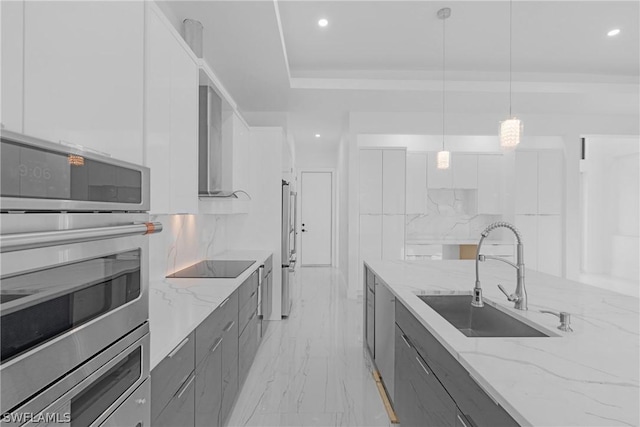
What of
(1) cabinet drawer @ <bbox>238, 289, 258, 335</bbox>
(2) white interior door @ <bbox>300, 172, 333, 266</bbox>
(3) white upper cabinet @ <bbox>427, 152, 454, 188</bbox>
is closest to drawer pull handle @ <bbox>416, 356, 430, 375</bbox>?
(1) cabinet drawer @ <bbox>238, 289, 258, 335</bbox>

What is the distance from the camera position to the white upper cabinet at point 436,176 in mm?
5633

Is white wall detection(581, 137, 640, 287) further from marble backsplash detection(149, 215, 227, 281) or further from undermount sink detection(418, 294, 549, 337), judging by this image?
marble backsplash detection(149, 215, 227, 281)

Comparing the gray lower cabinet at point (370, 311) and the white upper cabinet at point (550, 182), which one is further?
the white upper cabinet at point (550, 182)

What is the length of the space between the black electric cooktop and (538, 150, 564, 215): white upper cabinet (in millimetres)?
4755

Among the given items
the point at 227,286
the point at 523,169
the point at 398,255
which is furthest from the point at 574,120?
the point at 227,286

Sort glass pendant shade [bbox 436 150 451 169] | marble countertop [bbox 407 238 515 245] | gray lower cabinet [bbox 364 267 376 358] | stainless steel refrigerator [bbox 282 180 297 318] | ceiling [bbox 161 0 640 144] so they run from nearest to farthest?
gray lower cabinet [bbox 364 267 376 358] → ceiling [bbox 161 0 640 144] → glass pendant shade [bbox 436 150 451 169] → stainless steel refrigerator [bbox 282 180 297 318] → marble countertop [bbox 407 238 515 245]

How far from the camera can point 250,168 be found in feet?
13.4

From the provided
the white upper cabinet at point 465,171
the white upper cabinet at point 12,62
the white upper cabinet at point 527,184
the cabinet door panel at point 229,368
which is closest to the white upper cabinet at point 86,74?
the white upper cabinet at point 12,62

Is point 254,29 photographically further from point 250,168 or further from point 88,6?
point 88,6

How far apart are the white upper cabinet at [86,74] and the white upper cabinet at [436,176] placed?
193 inches

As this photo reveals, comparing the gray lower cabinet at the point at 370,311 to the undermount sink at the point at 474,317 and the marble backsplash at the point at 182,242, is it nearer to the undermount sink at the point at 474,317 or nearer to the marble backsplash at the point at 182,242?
the undermount sink at the point at 474,317

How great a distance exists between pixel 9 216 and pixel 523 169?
614 cm

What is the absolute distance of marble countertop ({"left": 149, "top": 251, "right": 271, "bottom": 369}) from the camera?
1.27 meters

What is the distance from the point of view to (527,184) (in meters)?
5.45
